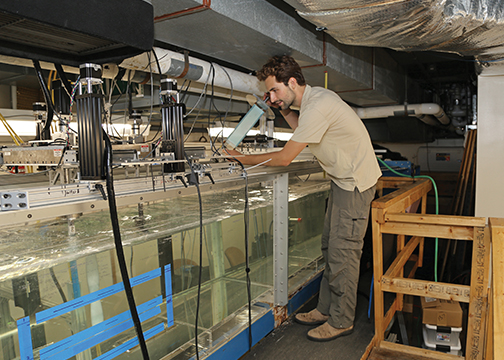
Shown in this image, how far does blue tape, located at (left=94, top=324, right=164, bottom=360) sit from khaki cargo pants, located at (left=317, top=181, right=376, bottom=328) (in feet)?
3.27

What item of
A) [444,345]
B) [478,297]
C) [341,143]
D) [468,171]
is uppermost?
[341,143]

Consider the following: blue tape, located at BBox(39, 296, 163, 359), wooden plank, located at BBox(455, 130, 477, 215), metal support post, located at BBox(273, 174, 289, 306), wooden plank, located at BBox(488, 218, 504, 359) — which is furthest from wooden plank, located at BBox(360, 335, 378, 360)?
wooden plank, located at BBox(455, 130, 477, 215)

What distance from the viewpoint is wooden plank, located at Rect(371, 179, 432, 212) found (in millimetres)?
1829

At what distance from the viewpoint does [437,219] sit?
174 centimetres

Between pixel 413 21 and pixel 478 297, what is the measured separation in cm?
130

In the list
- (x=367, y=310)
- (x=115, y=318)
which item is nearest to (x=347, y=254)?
(x=367, y=310)

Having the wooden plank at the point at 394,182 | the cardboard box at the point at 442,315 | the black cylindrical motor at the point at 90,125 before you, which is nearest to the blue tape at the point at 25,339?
the black cylindrical motor at the point at 90,125

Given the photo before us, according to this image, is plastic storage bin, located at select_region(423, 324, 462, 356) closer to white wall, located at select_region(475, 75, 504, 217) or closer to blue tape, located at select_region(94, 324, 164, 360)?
white wall, located at select_region(475, 75, 504, 217)

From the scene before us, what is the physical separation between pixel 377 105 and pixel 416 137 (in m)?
1.75

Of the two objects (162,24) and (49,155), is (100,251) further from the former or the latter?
(162,24)

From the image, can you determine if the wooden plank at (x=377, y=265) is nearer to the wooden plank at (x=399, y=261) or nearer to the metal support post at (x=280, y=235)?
the wooden plank at (x=399, y=261)

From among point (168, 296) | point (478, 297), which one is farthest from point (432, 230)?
point (168, 296)

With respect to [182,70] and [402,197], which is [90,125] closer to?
[182,70]

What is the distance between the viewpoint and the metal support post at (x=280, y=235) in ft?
7.09
